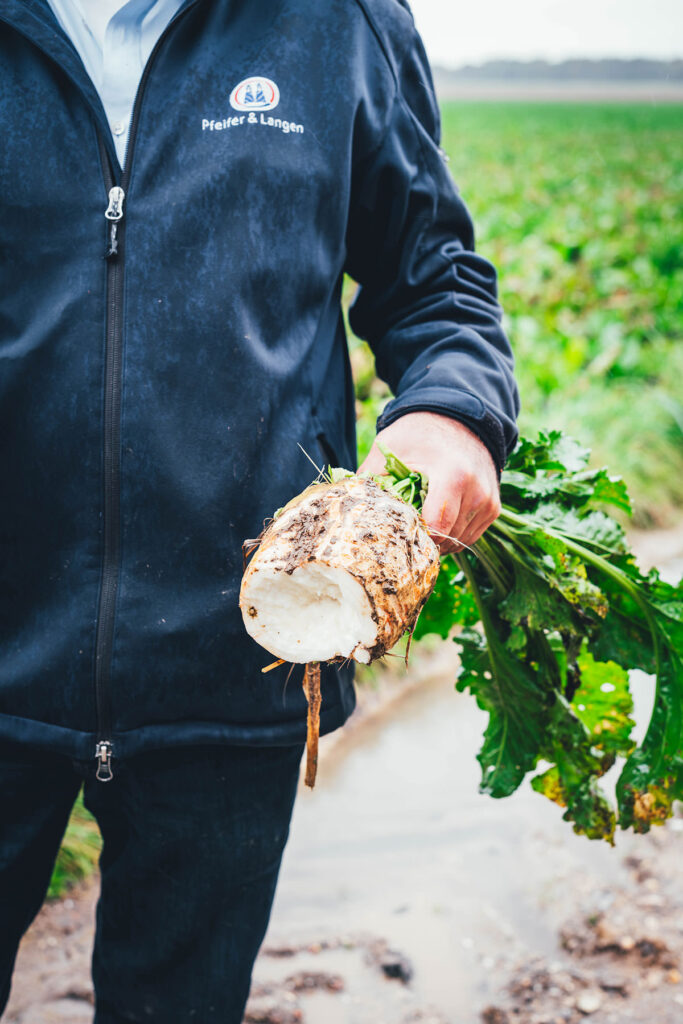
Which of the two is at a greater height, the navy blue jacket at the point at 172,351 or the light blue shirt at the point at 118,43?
the light blue shirt at the point at 118,43

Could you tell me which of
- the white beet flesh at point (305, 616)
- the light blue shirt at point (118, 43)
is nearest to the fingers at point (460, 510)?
the white beet flesh at point (305, 616)

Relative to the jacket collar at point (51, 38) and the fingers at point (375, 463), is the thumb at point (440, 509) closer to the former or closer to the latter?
the fingers at point (375, 463)

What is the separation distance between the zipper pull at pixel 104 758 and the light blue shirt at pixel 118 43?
85cm

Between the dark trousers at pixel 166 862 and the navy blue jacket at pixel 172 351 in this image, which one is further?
the dark trousers at pixel 166 862

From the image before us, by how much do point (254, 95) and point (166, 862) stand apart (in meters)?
1.19

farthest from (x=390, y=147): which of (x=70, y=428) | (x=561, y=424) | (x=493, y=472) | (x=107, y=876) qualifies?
(x=561, y=424)

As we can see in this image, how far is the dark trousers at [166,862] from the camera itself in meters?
1.29

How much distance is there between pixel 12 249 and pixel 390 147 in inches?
23.5

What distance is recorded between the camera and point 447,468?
113 cm

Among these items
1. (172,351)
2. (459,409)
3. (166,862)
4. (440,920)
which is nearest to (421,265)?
(459,409)

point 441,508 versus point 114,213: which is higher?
point 114,213

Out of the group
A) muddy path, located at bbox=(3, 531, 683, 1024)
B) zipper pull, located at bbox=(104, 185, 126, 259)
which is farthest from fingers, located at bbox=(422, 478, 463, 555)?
muddy path, located at bbox=(3, 531, 683, 1024)

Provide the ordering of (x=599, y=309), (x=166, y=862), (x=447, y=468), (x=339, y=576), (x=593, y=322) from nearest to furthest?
1. (x=339, y=576)
2. (x=447, y=468)
3. (x=166, y=862)
4. (x=593, y=322)
5. (x=599, y=309)

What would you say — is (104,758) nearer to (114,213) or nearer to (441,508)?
(441,508)
